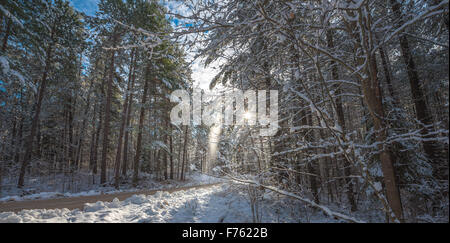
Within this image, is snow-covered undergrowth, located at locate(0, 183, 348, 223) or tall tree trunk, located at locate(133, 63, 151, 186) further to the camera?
tall tree trunk, located at locate(133, 63, 151, 186)

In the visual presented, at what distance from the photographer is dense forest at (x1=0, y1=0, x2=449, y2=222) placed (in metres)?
1.83

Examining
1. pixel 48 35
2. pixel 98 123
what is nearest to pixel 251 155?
pixel 48 35

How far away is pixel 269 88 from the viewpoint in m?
3.45

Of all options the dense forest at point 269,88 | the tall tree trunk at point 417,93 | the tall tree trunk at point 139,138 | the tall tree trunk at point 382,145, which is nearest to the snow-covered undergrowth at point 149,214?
the dense forest at point 269,88

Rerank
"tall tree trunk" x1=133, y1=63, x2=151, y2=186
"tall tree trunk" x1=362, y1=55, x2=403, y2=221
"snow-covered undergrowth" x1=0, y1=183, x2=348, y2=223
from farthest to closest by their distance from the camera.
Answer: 1. "tall tree trunk" x1=133, y1=63, x2=151, y2=186
2. "snow-covered undergrowth" x1=0, y1=183, x2=348, y2=223
3. "tall tree trunk" x1=362, y1=55, x2=403, y2=221

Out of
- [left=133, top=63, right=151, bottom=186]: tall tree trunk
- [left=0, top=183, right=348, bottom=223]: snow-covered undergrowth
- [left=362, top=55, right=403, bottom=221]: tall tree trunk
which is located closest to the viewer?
[left=362, top=55, right=403, bottom=221]: tall tree trunk

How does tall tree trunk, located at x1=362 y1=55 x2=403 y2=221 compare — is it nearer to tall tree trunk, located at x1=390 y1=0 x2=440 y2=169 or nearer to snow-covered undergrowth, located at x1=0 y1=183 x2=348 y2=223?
tall tree trunk, located at x1=390 y1=0 x2=440 y2=169

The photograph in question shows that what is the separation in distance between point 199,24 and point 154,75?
13965mm

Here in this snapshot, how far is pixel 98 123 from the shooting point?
19.3 meters

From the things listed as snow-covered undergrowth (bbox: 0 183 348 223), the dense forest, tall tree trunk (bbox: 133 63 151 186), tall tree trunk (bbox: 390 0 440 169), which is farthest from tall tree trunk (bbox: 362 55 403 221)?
tall tree trunk (bbox: 133 63 151 186)

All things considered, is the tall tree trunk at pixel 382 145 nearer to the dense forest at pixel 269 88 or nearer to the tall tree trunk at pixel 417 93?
the dense forest at pixel 269 88

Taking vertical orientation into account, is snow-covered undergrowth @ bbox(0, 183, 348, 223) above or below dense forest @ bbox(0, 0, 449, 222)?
below
